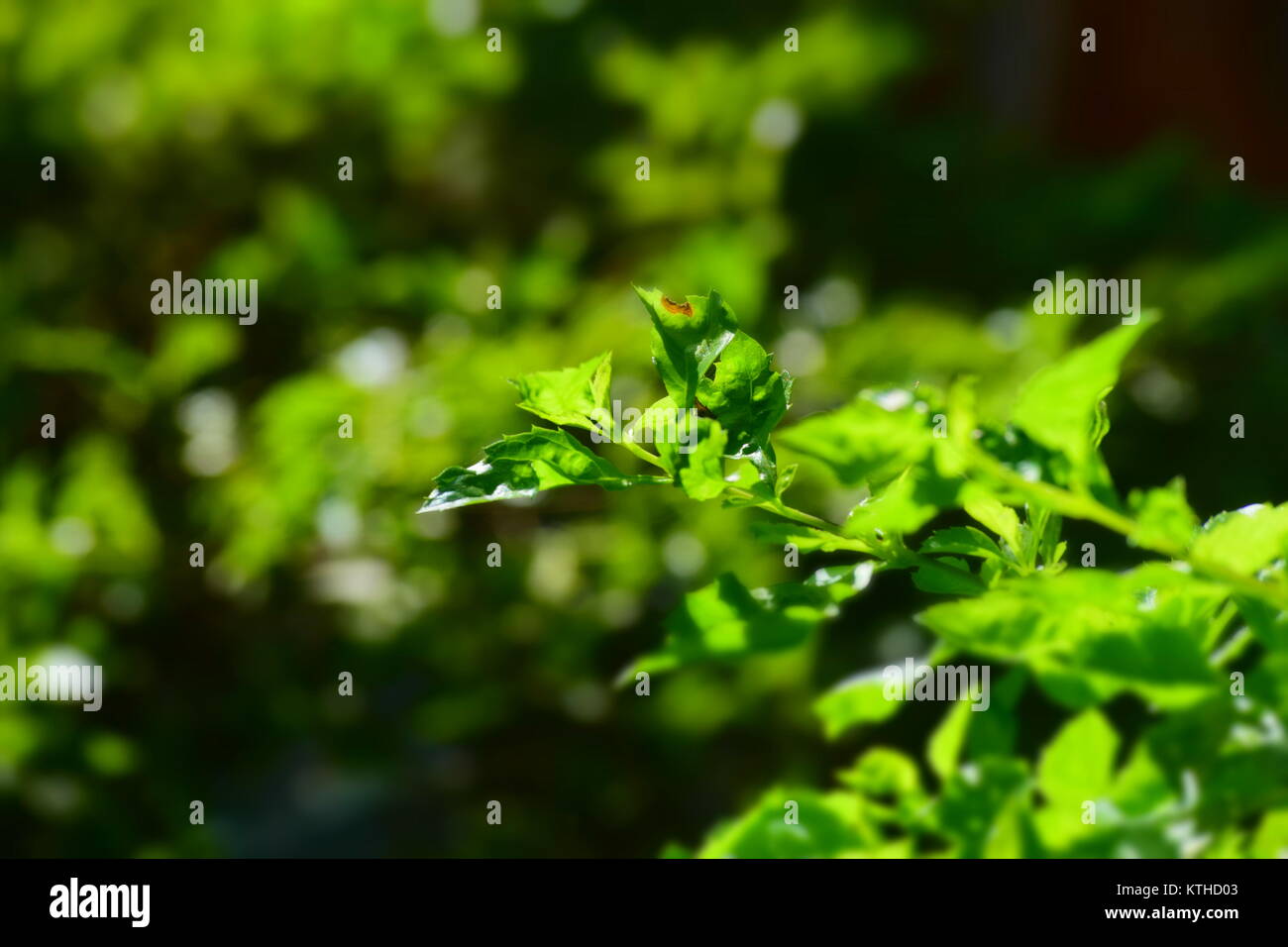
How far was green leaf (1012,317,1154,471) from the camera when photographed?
18.3 inches

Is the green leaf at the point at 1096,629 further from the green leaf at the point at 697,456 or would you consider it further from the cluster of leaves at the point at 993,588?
the green leaf at the point at 697,456

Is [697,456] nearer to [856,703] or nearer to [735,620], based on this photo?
[735,620]

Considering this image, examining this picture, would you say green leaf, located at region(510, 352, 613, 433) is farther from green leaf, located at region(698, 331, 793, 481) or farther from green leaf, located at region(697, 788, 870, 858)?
green leaf, located at region(697, 788, 870, 858)

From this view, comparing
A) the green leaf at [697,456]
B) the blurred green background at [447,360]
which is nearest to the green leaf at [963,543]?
Result: the green leaf at [697,456]

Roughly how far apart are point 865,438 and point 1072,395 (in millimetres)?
77

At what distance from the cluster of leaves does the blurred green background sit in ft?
3.19

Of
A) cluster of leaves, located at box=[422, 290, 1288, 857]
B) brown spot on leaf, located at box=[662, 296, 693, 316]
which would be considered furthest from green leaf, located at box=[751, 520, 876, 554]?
brown spot on leaf, located at box=[662, 296, 693, 316]

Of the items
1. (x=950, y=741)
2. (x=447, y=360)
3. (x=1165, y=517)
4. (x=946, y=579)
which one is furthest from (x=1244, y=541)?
(x=447, y=360)

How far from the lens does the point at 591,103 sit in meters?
2.52

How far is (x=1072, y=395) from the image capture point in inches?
18.6

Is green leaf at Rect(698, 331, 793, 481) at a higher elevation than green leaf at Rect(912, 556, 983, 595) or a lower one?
higher

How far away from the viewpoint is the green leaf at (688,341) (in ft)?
1.85

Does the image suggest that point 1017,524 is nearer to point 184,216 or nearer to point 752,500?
point 752,500

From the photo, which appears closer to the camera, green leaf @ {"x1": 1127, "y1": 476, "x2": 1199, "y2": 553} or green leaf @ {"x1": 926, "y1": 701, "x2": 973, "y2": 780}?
green leaf @ {"x1": 1127, "y1": 476, "x2": 1199, "y2": 553}
